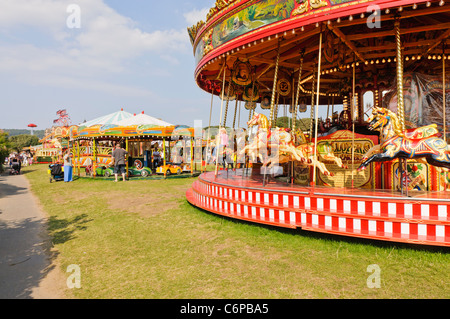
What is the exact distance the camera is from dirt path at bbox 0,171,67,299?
316cm

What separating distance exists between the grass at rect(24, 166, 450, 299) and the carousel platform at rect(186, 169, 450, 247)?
0.72ft

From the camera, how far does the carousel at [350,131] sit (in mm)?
4109

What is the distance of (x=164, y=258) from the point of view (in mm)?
3996

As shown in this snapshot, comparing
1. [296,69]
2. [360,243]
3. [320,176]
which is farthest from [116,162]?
[360,243]

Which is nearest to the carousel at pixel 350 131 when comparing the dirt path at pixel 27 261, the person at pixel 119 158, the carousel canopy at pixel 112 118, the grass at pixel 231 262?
the grass at pixel 231 262

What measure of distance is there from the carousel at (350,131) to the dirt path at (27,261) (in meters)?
3.20

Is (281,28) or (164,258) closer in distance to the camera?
(164,258)

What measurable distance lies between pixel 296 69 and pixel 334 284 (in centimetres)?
792
